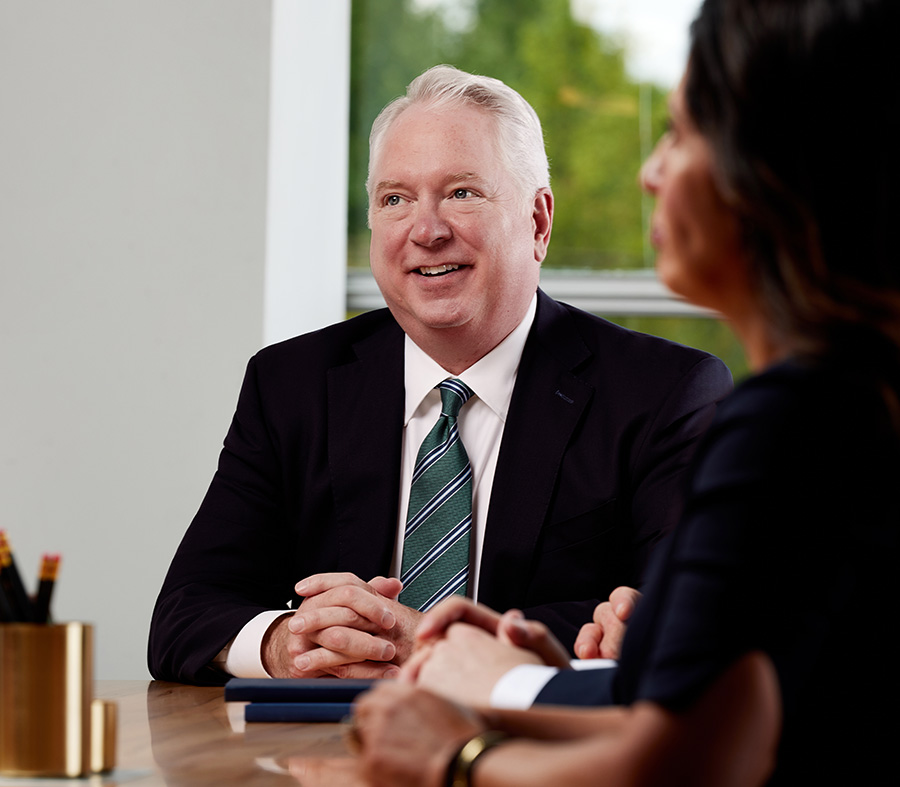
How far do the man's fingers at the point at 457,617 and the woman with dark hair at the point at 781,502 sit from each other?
27 centimetres

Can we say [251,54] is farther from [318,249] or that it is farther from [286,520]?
[286,520]

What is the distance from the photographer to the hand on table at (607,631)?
1.57 metres

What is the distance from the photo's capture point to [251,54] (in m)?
3.07

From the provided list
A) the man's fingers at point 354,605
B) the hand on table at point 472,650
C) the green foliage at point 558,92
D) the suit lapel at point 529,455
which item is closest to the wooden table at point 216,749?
the hand on table at point 472,650

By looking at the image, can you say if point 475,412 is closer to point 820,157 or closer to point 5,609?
point 5,609

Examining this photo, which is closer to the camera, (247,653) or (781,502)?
(781,502)

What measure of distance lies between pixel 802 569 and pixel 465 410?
5.07 feet

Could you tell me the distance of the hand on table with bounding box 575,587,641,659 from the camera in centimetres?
157

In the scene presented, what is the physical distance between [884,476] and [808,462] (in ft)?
0.19

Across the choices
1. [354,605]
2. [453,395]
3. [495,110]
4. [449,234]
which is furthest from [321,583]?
[495,110]

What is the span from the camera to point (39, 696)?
3.12ft

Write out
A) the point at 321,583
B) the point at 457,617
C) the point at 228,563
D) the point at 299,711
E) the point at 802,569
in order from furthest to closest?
the point at 228,563 → the point at 321,583 → the point at 299,711 → the point at 457,617 → the point at 802,569

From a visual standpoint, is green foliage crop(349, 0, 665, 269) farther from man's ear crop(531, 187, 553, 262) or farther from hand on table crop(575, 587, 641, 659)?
hand on table crop(575, 587, 641, 659)

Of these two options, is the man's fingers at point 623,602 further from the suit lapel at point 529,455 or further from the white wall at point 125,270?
the white wall at point 125,270
